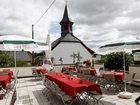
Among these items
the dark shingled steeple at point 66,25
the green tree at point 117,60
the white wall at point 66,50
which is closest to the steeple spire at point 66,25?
the dark shingled steeple at point 66,25

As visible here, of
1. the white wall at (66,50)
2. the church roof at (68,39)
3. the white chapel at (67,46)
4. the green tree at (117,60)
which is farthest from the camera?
the church roof at (68,39)

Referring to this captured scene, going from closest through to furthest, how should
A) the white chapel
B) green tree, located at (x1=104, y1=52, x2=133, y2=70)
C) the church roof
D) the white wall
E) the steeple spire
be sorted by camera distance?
green tree, located at (x1=104, y1=52, x2=133, y2=70) < the white wall < the white chapel < the church roof < the steeple spire

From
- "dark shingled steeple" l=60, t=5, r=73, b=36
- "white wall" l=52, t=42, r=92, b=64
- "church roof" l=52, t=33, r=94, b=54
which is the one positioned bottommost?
"white wall" l=52, t=42, r=92, b=64

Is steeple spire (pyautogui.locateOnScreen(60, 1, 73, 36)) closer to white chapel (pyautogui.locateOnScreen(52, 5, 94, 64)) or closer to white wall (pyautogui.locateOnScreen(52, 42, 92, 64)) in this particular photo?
white chapel (pyautogui.locateOnScreen(52, 5, 94, 64))

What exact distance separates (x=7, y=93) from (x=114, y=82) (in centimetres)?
475

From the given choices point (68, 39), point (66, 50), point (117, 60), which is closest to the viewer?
point (117, 60)

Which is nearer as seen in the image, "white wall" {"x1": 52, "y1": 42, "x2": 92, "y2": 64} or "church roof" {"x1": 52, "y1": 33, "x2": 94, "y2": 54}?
"white wall" {"x1": 52, "y1": 42, "x2": 92, "y2": 64}

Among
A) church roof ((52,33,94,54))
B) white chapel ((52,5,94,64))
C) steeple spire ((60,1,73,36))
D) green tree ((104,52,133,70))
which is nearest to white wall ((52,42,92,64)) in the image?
white chapel ((52,5,94,64))

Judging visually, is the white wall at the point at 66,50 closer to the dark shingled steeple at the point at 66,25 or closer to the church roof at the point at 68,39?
the church roof at the point at 68,39

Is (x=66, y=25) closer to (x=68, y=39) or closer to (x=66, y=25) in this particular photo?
(x=66, y=25)

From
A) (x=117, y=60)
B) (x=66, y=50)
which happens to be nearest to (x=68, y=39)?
(x=66, y=50)

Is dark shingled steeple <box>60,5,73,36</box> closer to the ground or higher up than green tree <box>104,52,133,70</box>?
higher up

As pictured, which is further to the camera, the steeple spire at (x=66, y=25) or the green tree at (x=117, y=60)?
the steeple spire at (x=66, y=25)

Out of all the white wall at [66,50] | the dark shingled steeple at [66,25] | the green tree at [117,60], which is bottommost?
the green tree at [117,60]
